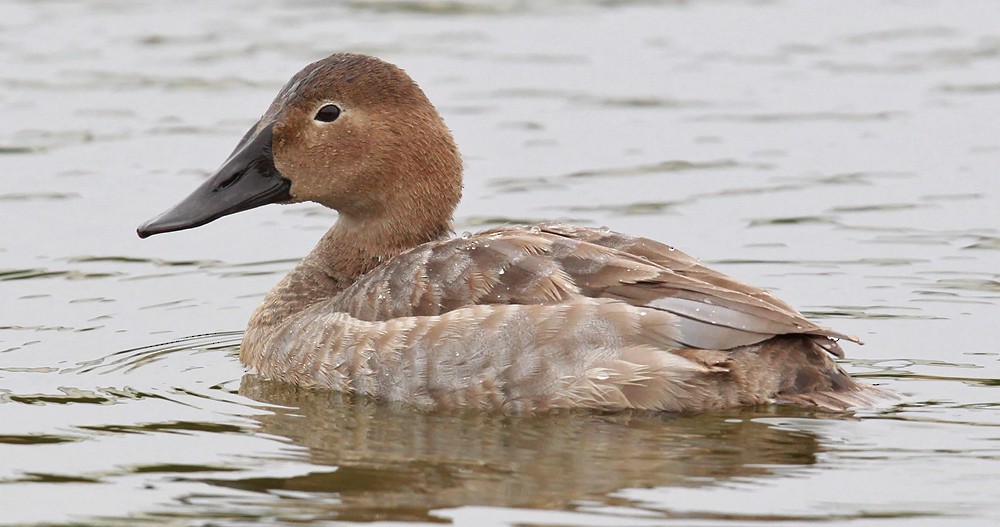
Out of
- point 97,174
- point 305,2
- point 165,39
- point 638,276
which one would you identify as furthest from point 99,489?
point 305,2

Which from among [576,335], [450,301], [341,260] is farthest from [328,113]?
[576,335]

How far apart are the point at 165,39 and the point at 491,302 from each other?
825cm

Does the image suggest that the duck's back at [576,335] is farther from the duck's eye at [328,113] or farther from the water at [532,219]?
the duck's eye at [328,113]

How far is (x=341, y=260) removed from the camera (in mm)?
8203

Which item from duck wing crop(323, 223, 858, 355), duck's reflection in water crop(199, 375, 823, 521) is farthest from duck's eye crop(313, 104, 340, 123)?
duck's reflection in water crop(199, 375, 823, 521)

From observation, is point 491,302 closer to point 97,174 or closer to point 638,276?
point 638,276

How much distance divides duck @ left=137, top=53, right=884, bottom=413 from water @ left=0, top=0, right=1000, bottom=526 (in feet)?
0.50

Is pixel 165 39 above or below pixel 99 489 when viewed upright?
above

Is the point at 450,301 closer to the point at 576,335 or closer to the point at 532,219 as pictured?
the point at 576,335

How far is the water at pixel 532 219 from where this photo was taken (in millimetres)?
6141

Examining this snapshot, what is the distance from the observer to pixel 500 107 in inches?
511

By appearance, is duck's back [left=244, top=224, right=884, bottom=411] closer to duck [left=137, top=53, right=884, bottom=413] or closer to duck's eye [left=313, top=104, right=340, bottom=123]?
duck [left=137, top=53, right=884, bottom=413]

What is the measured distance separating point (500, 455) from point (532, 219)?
404 centimetres

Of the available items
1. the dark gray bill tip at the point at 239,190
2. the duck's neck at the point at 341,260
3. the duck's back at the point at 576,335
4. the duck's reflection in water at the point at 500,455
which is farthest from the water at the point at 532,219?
the dark gray bill tip at the point at 239,190
